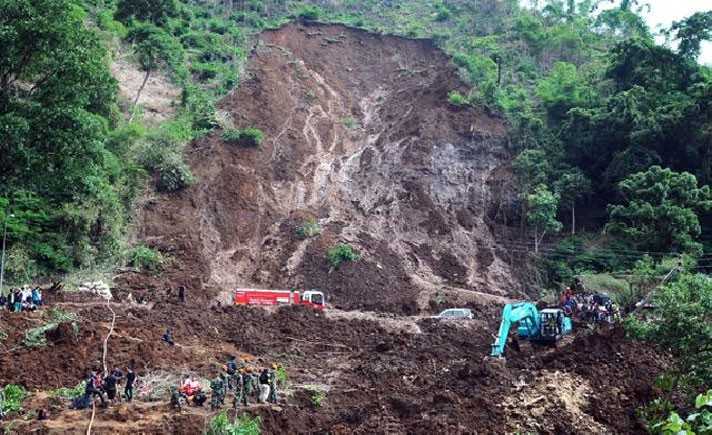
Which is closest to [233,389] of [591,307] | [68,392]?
[68,392]

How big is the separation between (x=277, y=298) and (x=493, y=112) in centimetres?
2373

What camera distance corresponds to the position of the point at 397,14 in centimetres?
6888

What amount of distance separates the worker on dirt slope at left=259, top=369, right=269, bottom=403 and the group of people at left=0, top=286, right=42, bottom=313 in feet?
30.7

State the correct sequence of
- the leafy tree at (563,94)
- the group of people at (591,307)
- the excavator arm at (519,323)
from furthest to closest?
1. the leafy tree at (563,94)
2. the group of people at (591,307)
3. the excavator arm at (519,323)

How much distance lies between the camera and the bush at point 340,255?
116 ft

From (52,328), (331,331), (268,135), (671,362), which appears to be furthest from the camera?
(268,135)

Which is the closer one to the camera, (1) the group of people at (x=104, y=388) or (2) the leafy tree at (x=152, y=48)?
(1) the group of people at (x=104, y=388)

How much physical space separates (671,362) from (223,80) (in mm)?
36174

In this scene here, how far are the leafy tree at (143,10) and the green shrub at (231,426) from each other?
38468mm

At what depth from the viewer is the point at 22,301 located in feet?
75.2

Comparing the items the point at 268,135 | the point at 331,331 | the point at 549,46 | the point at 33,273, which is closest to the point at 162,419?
the point at 331,331

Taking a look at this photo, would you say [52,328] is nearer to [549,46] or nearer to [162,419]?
[162,419]

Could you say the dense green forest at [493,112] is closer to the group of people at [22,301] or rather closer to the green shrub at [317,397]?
the group of people at [22,301]

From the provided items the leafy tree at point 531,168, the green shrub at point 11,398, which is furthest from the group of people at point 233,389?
the leafy tree at point 531,168
